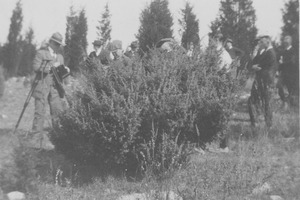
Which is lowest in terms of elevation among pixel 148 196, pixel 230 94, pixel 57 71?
pixel 148 196

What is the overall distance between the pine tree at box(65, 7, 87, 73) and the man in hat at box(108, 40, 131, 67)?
18.4 inches

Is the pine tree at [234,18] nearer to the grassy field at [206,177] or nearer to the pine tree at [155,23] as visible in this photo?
the pine tree at [155,23]

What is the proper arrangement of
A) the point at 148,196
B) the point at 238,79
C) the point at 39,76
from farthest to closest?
the point at 39,76
the point at 238,79
the point at 148,196

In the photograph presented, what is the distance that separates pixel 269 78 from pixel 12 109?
8547mm

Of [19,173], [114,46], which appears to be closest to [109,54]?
[114,46]

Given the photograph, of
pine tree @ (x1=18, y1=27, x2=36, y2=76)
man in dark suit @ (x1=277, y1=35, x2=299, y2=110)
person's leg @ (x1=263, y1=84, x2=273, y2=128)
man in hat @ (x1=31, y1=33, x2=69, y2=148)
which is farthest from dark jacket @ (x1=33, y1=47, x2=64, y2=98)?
pine tree @ (x1=18, y1=27, x2=36, y2=76)

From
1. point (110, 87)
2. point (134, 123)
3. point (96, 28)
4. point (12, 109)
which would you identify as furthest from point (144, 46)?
point (12, 109)

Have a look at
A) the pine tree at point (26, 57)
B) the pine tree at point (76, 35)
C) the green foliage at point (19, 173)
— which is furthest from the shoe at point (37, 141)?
the pine tree at point (26, 57)

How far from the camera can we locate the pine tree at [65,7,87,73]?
590 cm

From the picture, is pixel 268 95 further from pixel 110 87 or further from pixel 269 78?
pixel 110 87

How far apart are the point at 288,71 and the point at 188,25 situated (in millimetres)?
5340

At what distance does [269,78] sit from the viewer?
8008mm

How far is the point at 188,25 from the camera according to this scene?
19.8ft

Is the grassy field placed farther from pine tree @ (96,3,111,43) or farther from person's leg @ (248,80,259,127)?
pine tree @ (96,3,111,43)
